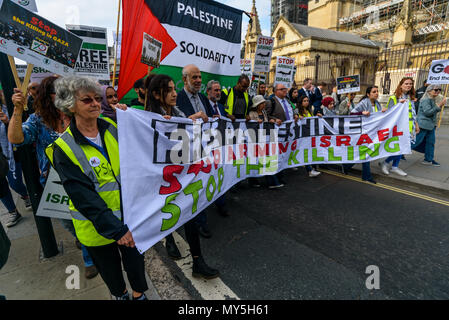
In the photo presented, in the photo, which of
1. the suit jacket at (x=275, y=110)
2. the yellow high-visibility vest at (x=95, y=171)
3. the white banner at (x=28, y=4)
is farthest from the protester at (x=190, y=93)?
the suit jacket at (x=275, y=110)

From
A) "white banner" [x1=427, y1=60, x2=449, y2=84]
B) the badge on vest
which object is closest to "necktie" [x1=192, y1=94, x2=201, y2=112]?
the badge on vest

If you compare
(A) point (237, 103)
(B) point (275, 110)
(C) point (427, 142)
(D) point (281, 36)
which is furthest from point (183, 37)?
(D) point (281, 36)

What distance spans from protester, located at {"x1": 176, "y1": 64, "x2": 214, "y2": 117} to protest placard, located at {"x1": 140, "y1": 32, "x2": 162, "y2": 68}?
43cm

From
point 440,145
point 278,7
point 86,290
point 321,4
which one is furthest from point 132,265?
point 278,7

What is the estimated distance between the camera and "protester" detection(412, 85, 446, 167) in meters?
5.68

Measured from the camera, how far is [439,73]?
628cm

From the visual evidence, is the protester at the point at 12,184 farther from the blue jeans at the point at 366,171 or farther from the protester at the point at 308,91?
the protester at the point at 308,91

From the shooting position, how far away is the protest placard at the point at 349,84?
7.10 m

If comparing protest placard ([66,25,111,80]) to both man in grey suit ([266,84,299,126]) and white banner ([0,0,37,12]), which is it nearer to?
white banner ([0,0,37,12])

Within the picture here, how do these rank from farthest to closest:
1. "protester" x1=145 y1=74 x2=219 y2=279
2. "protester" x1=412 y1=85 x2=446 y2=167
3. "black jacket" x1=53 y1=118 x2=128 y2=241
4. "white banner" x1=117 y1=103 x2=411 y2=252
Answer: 1. "protester" x1=412 y1=85 x2=446 y2=167
2. "protester" x1=145 y1=74 x2=219 y2=279
3. "white banner" x1=117 y1=103 x2=411 y2=252
4. "black jacket" x1=53 y1=118 x2=128 y2=241

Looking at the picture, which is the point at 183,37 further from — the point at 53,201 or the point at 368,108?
the point at 368,108

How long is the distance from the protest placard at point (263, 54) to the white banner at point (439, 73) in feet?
13.7

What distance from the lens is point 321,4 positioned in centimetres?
4106
